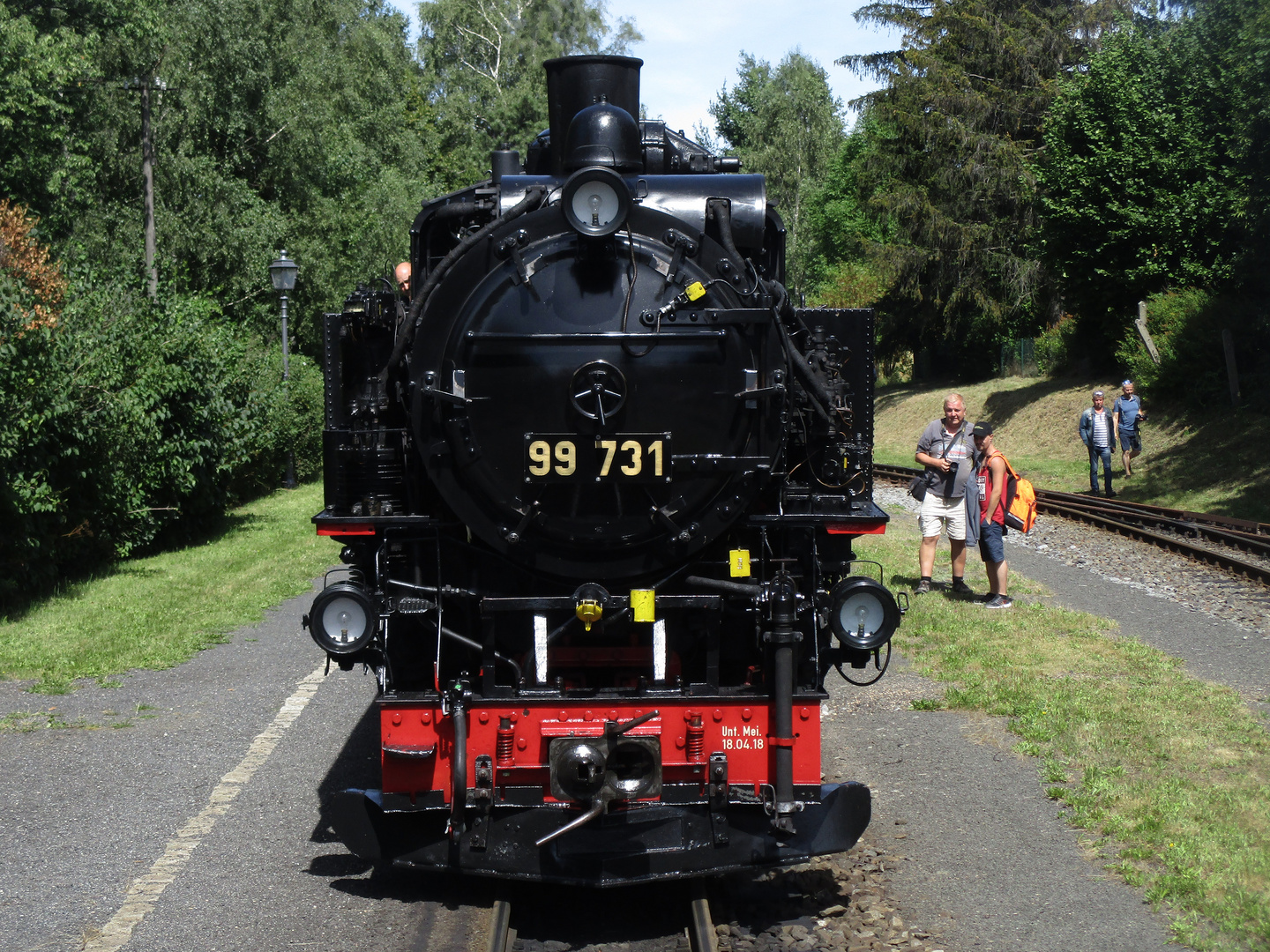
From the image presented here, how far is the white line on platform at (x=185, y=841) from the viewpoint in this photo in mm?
4434

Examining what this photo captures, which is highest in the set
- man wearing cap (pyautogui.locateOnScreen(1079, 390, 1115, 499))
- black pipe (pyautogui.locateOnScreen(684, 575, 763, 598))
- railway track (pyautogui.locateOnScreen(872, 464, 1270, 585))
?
man wearing cap (pyautogui.locateOnScreen(1079, 390, 1115, 499))

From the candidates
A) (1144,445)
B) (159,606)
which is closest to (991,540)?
(159,606)

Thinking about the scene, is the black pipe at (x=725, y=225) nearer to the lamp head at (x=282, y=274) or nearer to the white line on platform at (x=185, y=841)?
the white line on platform at (x=185, y=841)

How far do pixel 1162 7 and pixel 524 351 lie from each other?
28298mm

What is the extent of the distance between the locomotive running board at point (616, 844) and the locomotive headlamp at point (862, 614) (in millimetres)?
616

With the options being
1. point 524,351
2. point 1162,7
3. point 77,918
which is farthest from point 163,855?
point 1162,7

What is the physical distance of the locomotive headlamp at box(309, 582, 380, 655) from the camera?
464cm

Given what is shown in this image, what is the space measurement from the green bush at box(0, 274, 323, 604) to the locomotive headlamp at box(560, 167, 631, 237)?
Answer: 7.14 metres

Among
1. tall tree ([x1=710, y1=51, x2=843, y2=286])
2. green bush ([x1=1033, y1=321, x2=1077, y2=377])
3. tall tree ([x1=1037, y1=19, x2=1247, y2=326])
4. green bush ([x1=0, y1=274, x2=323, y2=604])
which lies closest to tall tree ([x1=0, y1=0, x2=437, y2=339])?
green bush ([x1=0, y1=274, x2=323, y2=604])

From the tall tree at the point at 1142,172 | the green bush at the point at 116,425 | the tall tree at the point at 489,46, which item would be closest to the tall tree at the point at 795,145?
the tall tree at the point at 489,46

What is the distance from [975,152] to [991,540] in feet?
92.7

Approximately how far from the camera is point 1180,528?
1477 centimetres

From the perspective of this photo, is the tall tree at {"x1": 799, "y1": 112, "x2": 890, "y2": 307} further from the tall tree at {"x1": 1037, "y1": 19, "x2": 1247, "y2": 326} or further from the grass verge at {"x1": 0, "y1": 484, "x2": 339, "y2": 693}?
the grass verge at {"x1": 0, "y1": 484, "x2": 339, "y2": 693}

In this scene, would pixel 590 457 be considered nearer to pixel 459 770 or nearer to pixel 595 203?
pixel 595 203
